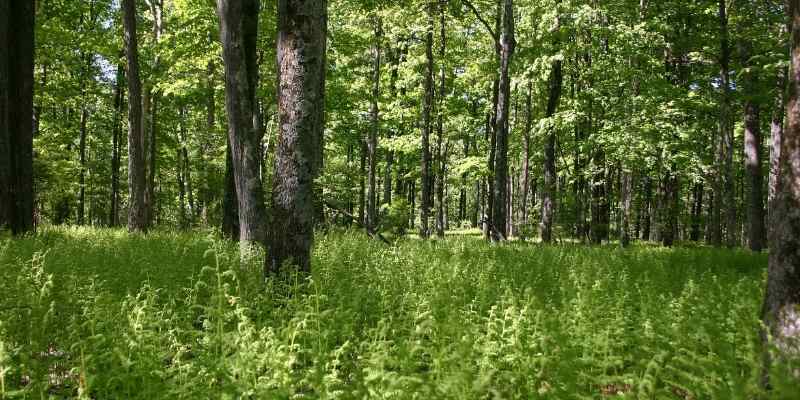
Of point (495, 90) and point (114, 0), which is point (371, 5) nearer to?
point (495, 90)

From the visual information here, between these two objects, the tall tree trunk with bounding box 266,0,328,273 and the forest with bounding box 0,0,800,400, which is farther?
the tall tree trunk with bounding box 266,0,328,273

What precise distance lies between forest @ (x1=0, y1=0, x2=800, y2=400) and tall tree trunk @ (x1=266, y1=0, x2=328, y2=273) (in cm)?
Answer: 3

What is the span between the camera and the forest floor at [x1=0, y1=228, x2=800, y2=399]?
3074 mm

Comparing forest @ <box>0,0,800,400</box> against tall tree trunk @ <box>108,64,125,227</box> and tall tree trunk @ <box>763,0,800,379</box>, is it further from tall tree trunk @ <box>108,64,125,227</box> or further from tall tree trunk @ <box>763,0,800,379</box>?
tall tree trunk @ <box>108,64,125,227</box>

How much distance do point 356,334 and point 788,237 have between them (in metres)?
3.78

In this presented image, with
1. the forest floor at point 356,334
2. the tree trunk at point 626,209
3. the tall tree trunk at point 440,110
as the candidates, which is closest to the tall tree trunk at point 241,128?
the forest floor at point 356,334

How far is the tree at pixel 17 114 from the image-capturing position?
10695mm

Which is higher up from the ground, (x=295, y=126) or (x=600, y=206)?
(x=295, y=126)

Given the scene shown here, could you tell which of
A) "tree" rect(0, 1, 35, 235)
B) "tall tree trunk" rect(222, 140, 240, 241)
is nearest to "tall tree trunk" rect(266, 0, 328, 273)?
"tall tree trunk" rect(222, 140, 240, 241)

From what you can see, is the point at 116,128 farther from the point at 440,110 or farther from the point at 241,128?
the point at 241,128

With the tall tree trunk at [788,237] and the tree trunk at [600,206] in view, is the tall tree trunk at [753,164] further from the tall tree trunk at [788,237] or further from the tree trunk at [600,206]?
the tall tree trunk at [788,237]

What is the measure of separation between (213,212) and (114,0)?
11953mm

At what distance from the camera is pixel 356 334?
16.5ft

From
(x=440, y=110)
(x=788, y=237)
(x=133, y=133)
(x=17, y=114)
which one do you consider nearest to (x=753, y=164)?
(x=440, y=110)
